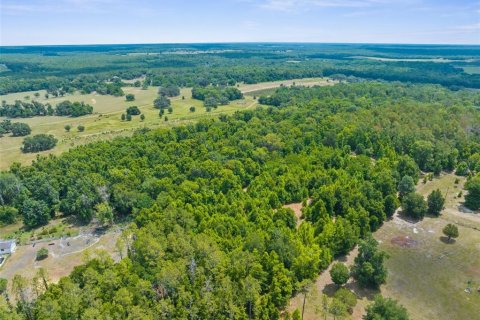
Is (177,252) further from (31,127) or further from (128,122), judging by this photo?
(31,127)

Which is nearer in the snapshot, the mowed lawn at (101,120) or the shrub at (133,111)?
the mowed lawn at (101,120)

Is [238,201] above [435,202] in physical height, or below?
above

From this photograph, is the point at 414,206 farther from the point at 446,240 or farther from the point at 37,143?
the point at 37,143

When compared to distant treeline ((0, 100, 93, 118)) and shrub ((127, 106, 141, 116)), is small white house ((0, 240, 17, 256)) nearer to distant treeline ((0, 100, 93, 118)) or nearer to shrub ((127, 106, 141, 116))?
shrub ((127, 106, 141, 116))

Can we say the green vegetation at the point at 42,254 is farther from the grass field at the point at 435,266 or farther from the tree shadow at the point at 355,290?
the grass field at the point at 435,266

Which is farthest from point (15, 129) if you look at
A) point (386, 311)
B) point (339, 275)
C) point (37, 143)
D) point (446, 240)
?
point (446, 240)

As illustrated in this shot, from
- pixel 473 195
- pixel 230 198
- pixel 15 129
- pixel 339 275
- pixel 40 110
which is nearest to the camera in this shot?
pixel 339 275

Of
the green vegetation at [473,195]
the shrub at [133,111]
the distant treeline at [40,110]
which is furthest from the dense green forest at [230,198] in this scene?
the distant treeline at [40,110]

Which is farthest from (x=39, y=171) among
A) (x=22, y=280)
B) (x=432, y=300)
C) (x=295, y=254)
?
(x=432, y=300)
